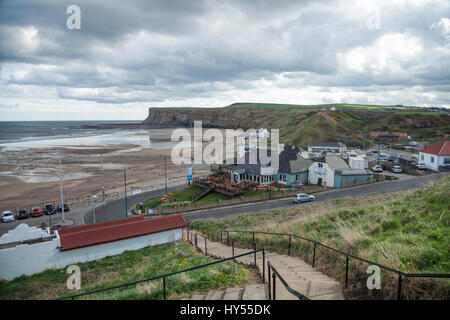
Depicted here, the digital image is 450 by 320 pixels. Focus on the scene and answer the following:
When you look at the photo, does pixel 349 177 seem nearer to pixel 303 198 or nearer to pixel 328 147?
pixel 303 198

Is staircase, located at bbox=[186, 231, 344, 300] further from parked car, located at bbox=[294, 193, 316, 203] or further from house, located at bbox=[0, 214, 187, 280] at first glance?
parked car, located at bbox=[294, 193, 316, 203]

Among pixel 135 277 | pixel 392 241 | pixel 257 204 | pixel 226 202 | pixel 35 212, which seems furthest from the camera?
pixel 226 202

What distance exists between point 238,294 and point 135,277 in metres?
6.76

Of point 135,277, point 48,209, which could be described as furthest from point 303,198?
point 48,209

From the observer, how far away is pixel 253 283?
7727mm

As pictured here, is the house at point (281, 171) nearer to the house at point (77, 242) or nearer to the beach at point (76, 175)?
the beach at point (76, 175)

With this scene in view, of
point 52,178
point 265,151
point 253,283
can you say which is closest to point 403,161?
point 265,151

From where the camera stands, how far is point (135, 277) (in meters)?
12.0

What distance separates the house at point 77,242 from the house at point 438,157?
46635 mm

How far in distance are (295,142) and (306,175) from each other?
2259 inches

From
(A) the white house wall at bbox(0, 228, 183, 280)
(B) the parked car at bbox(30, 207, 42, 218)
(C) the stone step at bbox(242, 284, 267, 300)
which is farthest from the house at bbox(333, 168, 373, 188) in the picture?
(B) the parked car at bbox(30, 207, 42, 218)
